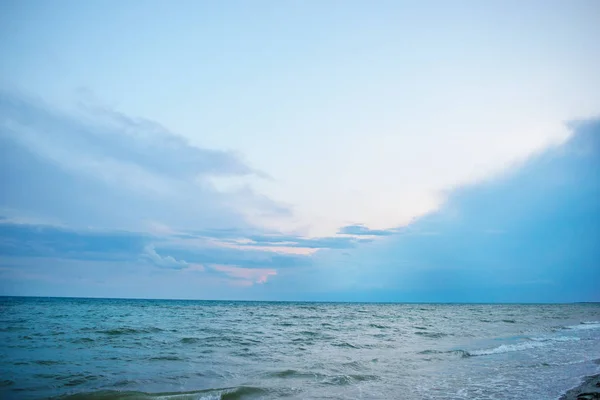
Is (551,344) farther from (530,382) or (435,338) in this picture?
(530,382)

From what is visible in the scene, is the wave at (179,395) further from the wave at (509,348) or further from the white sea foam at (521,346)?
the white sea foam at (521,346)

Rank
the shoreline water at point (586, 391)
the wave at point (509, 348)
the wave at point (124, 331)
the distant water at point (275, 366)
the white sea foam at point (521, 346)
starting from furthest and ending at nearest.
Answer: the wave at point (124, 331)
the white sea foam at point (521, 346)
the wave at point (509, 348)
the distant water at point (275, 366)
the shoreline water at point (586, 391)

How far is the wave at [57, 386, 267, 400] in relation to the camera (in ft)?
34.6

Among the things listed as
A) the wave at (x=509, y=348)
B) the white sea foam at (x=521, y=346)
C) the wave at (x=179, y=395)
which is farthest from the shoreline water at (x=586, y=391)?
the wave at (x=179, y=395)

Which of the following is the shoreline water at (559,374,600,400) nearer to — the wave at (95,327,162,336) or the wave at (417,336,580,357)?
the wave at (417,336,580,357)

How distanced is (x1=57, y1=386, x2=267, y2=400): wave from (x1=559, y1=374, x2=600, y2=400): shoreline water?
902cm

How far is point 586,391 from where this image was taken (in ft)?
37.7

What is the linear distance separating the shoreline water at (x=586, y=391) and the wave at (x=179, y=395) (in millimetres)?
9022

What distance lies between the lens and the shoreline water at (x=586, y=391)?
1074 cm

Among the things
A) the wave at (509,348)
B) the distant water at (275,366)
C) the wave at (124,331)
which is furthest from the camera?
the wave at (124,331)

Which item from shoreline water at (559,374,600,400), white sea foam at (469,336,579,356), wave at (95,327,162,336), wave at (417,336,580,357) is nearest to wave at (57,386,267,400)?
shoreline water at (559,374,600,400)

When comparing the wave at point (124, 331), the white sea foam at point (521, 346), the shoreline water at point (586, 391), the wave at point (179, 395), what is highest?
the shoreline water at point (586, 391)

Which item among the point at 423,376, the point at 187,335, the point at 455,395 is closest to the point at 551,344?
the point at 423,376

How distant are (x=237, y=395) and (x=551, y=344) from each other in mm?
21902
